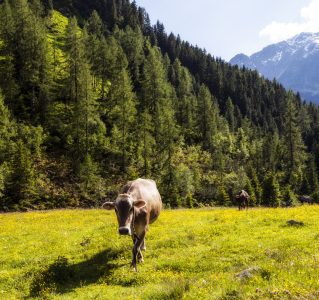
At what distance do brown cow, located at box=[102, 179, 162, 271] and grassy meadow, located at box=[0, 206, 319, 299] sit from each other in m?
1.13

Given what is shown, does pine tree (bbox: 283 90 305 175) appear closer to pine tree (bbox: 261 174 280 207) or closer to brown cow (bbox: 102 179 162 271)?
pine tree (bbox: 261 174 280 207)

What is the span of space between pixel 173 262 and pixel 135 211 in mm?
2518

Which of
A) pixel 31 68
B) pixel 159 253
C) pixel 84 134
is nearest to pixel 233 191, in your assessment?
pixel 84 134

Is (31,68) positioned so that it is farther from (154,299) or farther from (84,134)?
(154,299)

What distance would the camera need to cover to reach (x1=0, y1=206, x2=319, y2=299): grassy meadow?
19.7ft

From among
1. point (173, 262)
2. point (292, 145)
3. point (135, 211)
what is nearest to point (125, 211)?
point (135, 211)

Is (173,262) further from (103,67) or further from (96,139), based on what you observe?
(103,67)

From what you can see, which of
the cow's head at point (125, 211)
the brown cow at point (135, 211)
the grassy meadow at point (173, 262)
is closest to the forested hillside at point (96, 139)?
the grassy meadow at point (173, 262)

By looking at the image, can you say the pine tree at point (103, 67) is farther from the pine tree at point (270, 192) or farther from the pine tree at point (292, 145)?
the pine tree at point (292, 145)

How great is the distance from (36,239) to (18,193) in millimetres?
28330

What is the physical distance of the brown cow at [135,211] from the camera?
7.43m

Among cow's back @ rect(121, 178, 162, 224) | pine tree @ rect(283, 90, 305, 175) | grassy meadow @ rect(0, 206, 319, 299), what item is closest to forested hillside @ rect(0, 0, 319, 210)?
pine tree @ rect(283, 90, 305, 175)

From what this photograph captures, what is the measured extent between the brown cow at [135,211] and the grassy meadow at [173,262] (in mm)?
1130

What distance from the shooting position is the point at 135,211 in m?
8.31
